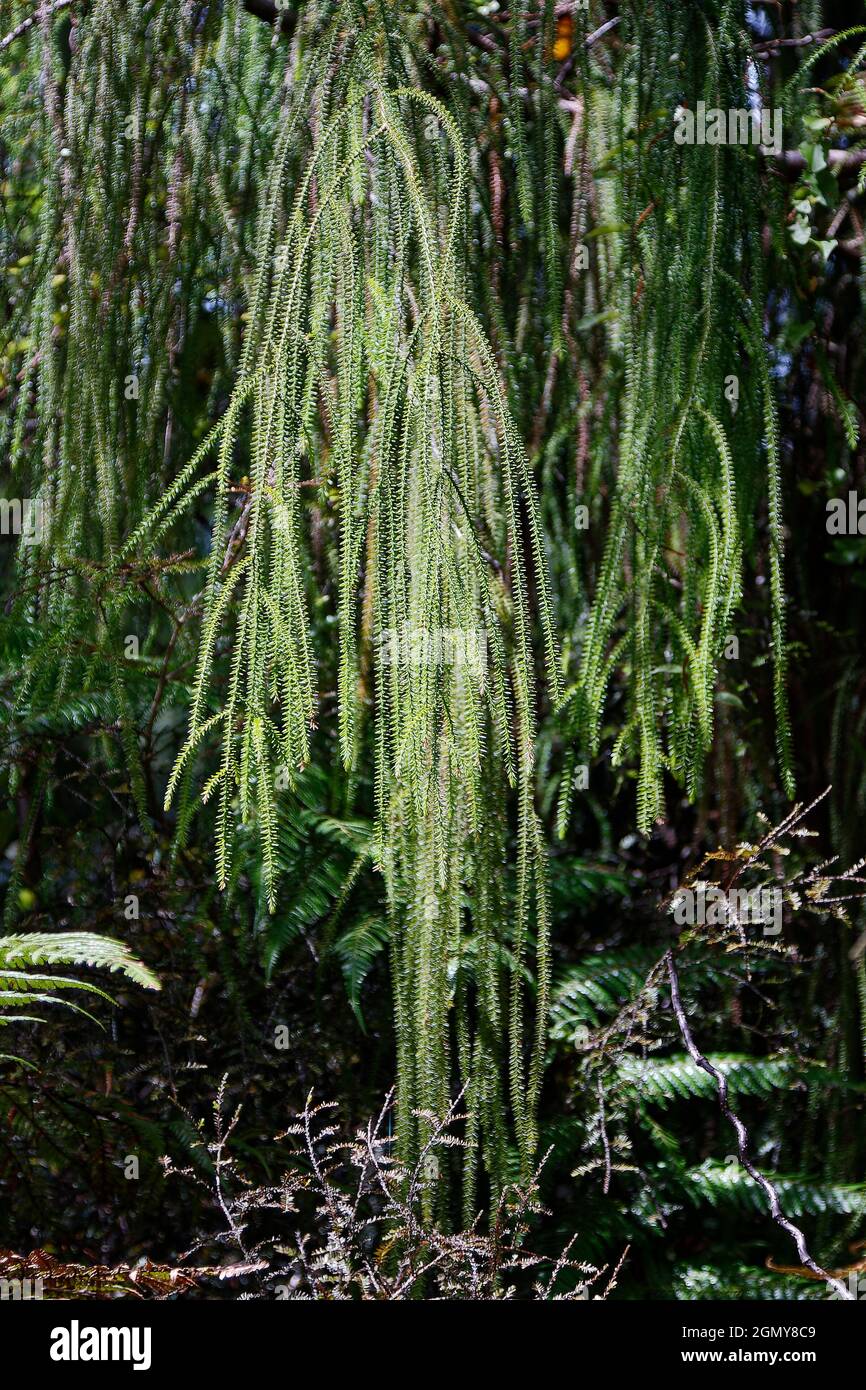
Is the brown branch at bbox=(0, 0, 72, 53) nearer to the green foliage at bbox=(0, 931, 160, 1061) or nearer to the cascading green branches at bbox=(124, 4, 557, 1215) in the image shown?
the cascading green branches at bbox=(124, 4, 557, 1215)

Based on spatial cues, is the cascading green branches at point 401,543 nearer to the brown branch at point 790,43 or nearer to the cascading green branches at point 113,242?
the cascading green branches at point 113,242

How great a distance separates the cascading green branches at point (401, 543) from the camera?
3.21 ft

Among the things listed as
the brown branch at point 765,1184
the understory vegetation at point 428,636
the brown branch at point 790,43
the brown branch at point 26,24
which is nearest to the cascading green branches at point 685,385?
the understory vegetation at point 428,636

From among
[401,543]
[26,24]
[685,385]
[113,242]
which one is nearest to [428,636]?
[401,543]

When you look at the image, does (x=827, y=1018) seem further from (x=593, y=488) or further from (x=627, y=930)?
(x=593, y=488)

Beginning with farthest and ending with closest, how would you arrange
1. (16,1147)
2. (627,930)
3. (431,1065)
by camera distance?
(627,930) → (16,1147) → (431,1065)

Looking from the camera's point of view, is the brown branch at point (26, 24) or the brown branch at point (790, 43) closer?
the brown branch at point (26, 24)

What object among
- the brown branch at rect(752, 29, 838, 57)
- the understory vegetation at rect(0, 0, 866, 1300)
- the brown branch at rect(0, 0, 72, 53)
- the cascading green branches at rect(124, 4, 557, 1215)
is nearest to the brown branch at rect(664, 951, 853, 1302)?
the understory vegetation at rect(0, 0, 866, 1300)

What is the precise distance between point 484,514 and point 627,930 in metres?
1.20

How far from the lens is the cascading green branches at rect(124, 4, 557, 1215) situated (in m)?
0.98

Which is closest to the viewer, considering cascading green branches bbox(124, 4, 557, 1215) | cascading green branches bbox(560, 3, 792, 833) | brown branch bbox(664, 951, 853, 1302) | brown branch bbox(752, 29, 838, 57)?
cascading green branches bbox(124, 4, 557, 1215)

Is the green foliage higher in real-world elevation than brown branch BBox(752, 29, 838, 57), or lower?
lower

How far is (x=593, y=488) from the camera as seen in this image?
1468 mm

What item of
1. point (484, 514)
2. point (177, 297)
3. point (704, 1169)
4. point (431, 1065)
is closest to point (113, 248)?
point (177, 297)
